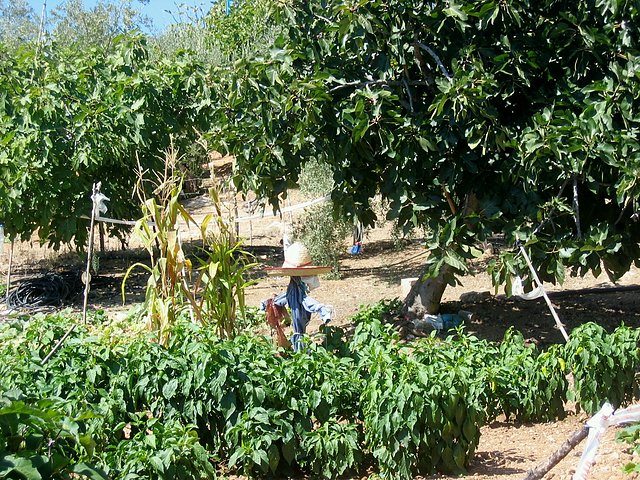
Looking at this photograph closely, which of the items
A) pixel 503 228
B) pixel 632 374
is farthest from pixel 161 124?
pixel 632 374

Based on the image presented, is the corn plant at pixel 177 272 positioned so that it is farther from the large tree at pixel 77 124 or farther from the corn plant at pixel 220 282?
the large tree at pixel 77 124

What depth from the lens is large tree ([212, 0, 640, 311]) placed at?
6.77 meters

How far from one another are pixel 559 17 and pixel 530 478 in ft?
14.9

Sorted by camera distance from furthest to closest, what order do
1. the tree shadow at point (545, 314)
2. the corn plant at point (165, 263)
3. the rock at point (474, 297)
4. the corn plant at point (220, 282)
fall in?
the rock at point (474, 297)
the tree shadow at point (545, 314)
the corn plant at point (220, 282)
the corn plant at point (165, 263)

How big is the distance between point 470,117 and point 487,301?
3.37m

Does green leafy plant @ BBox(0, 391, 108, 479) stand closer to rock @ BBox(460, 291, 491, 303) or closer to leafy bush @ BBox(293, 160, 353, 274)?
rock @ BBox(460, 291, 491, 303)

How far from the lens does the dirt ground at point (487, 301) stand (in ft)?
17.3

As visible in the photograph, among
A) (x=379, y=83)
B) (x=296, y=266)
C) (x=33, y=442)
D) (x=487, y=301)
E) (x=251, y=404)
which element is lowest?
(x=251, y=404)

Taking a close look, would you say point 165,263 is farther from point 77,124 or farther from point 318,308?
point 77,124

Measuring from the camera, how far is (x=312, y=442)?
4855mm

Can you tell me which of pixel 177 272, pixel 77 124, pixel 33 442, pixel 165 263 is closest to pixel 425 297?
pixel 177 272

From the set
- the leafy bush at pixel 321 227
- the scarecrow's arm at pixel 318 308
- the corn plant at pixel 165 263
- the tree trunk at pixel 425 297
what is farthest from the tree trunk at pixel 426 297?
the leafy bush at pixel 321 227

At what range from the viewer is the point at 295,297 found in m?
6.94

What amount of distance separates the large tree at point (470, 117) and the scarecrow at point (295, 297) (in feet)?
3.78
